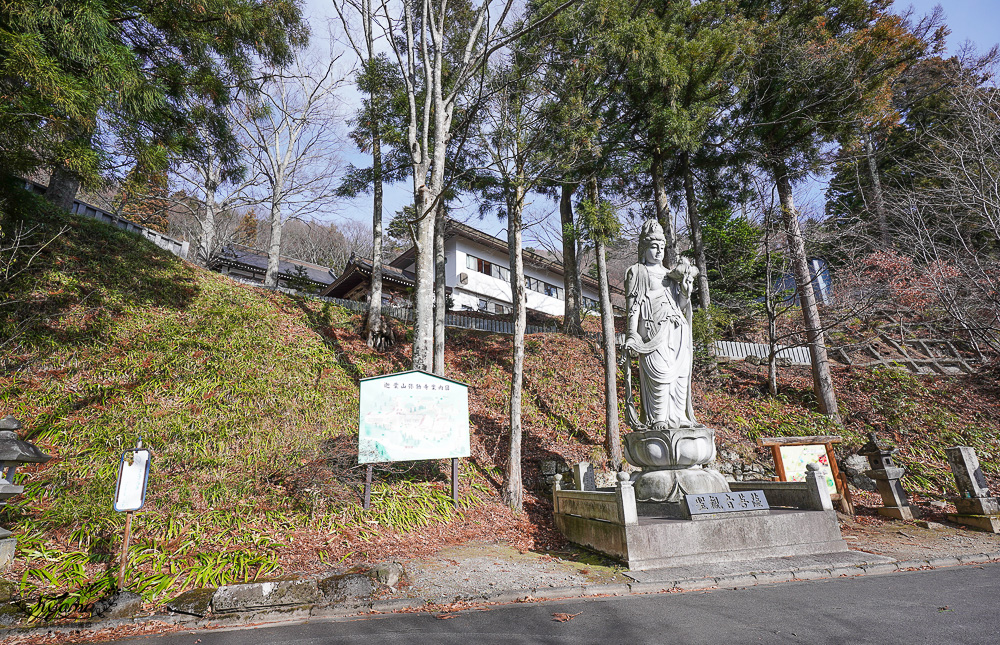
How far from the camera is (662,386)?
6.99 meters

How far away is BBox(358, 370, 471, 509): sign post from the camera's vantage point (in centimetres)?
681

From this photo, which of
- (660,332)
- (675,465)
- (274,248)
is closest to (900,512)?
(675,465)

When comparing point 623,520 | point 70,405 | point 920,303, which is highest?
point 920,303

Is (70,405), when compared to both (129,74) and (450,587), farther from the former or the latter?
(450,587)

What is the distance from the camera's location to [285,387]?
938cm

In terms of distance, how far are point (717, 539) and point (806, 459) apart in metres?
4.53

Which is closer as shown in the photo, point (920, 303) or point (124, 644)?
point (124, 644)

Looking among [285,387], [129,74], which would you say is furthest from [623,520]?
[129,74]

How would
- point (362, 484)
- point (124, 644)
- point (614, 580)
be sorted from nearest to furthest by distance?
point (124, 644) < point (614, 580) < point (362, 484)

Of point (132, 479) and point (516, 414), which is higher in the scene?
point (516, 414)

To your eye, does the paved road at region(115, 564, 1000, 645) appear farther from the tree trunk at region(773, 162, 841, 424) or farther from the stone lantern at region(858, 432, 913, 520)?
the tree trunk at region(773, 162, 841, 424)

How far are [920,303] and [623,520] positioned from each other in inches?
546

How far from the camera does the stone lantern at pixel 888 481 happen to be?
26.9 ft

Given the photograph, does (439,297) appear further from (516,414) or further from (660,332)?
(660,332)
